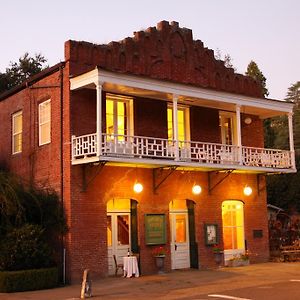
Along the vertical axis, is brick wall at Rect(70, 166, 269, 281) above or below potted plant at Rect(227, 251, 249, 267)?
above

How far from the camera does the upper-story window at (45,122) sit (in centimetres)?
2053

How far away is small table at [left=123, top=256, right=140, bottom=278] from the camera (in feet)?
62.1

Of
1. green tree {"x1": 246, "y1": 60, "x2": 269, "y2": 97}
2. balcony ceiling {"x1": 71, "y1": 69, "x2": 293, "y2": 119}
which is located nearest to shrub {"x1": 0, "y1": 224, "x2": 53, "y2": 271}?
balcony ceiling {"x1": 71, "y1": 69, "x2": 293, "y2": 119}

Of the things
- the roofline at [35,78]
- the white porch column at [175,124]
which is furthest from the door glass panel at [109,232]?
the roofline at [35,78]

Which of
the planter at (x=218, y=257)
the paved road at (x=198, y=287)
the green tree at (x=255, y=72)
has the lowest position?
the paved road at (x=198, y=287)

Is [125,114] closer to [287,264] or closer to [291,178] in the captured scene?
[287,264]

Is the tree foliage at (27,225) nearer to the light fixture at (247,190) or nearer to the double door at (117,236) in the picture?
the double door at (117,236)

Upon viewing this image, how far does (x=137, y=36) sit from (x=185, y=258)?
888 centimetres

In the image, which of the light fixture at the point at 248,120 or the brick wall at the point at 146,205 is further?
the light fixture at the point at 248,120

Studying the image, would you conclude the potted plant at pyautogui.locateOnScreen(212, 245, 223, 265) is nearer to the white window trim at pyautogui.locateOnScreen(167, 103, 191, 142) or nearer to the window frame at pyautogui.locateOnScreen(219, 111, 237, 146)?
the white window trim at pyautogui.locateOnScreen(167, 103, 191, 142)

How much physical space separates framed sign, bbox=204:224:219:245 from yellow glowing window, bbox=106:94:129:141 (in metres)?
5.14

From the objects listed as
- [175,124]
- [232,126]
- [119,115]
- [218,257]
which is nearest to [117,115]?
[119,115]

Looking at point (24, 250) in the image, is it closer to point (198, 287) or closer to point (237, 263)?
point (198, 287)

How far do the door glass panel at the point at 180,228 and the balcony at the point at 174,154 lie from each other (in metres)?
2.46
